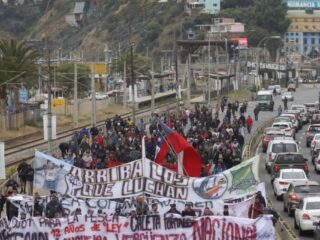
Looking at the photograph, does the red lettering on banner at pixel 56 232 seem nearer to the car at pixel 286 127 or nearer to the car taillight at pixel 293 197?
the car taillight at pixel 293 197

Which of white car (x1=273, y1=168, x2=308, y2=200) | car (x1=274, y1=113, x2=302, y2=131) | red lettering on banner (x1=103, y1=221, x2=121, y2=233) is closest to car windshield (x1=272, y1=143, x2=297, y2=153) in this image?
white car (x1=273, y1=168, x2=308, y2=200)

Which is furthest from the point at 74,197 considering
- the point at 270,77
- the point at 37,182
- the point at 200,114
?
the point at 270,77

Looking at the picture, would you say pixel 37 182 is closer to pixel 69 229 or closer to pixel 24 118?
pixel 69 229

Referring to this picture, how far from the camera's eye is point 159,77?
127m

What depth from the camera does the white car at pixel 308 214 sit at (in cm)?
2311

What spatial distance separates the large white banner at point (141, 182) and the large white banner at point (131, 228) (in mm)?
2032

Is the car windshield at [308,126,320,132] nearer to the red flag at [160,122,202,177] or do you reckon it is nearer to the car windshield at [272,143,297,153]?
the car windshield at [272,143,297,153]

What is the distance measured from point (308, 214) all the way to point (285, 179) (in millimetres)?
7721

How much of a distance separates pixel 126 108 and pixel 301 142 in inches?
1417

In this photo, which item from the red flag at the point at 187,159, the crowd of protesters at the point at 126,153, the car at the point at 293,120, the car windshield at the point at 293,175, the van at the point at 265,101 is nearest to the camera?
the crowd of protesters at the point at 126,153

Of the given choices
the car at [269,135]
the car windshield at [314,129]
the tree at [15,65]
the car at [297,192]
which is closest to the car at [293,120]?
the car windshield at [314,129]

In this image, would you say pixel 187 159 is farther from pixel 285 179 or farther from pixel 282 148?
pixel 282 148

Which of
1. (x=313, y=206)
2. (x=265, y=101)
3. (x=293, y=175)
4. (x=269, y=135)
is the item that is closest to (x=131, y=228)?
(x=313, y=206)

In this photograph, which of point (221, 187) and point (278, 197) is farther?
point (278, 197)
